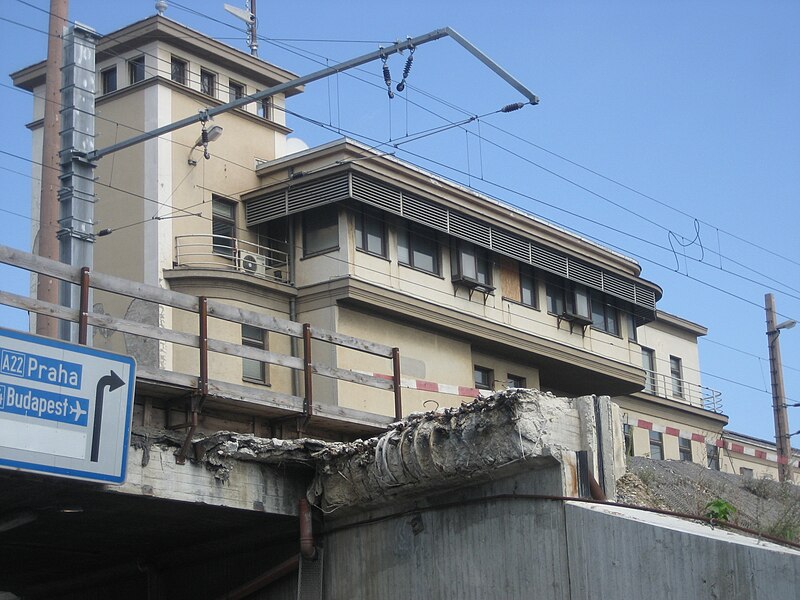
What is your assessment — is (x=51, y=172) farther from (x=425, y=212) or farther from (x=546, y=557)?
(x=425, y=212)

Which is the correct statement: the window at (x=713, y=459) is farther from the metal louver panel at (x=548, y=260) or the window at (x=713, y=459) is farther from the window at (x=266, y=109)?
the window at (x=266, y=109)

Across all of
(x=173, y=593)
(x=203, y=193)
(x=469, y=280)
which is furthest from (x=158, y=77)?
(x=173, y=593)

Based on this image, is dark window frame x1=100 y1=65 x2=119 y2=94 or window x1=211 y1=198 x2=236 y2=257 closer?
window x1=211 y1=198 x2=236 y2=257

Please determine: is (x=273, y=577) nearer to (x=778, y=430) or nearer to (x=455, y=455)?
(x=455, y=455)

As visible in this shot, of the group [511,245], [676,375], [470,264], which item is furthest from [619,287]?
[676,375]

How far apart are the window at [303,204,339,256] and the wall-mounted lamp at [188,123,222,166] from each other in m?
3.15

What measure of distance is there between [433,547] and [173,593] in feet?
16.8

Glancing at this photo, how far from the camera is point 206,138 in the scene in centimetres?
3162

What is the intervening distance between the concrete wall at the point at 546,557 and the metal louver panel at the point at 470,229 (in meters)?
20.7

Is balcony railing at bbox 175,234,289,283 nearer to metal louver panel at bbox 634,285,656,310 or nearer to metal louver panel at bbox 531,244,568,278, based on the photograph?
metal louver panel at bbox 531,244,568,278

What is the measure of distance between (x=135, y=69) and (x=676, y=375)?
29.0 m

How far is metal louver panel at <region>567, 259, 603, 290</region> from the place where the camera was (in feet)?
128

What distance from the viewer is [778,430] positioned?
37.9 meters

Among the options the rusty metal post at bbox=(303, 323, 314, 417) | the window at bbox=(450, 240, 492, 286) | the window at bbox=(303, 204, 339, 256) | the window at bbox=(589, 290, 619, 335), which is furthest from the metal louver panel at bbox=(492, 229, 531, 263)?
the rusty metal post at bbox=(303, 323, 314, 417)
